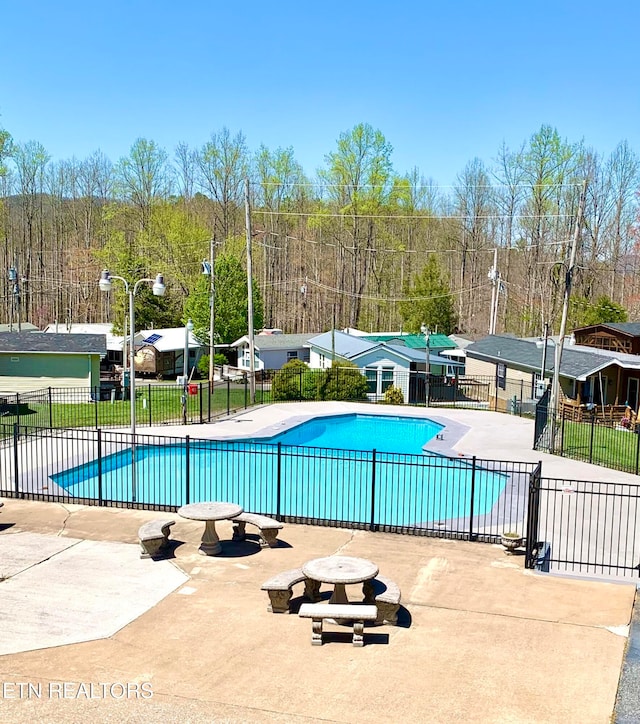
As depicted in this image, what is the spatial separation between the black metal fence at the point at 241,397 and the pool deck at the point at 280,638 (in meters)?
15.1

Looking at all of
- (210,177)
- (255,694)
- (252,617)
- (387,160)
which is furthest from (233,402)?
(210,177)

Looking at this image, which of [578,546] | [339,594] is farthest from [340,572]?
[578,546]

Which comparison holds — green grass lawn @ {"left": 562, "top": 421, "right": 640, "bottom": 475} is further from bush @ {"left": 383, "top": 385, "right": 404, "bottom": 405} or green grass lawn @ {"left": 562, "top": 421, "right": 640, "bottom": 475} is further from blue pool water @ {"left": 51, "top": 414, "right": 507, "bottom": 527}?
bush @ {"left": 383, "top": 385, "right": 404, "bottom": 405}

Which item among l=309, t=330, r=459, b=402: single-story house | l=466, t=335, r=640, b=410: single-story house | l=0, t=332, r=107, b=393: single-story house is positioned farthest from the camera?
l=309, t=330, r=459, b=402: single-story house

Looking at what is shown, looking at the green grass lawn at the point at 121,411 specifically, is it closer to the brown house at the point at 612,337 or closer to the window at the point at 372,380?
the window at the point at 372,380

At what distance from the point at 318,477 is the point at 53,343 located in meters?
17.0

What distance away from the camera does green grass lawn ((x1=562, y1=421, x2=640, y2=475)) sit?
2159cm

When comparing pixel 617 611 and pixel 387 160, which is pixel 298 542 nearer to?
pixel 617 611

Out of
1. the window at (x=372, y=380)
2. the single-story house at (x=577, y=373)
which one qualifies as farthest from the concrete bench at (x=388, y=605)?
the window at (x=372, y=380)

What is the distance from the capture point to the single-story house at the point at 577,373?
2973 cm

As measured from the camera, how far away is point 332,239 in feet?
210

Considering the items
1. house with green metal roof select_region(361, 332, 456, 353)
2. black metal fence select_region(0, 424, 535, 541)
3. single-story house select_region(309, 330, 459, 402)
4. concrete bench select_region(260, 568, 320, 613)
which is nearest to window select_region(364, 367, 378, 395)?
single-story house select_region(309, 330, 459, 402)

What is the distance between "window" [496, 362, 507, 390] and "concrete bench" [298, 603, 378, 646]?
27.4m

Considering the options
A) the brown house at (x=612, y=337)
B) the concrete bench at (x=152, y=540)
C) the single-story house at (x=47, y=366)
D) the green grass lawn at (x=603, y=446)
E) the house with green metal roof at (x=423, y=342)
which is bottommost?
the green grass lawn at (x=603, y=446)
